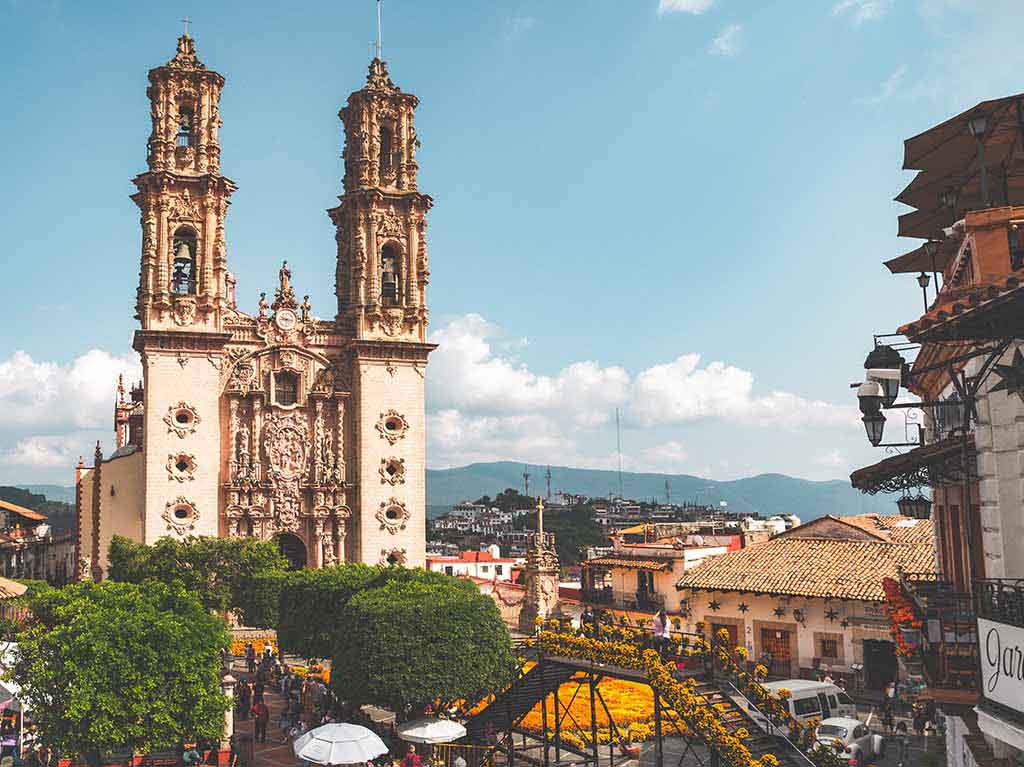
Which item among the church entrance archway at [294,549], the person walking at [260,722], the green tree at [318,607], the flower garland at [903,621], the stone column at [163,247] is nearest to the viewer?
the flower garland at [903,621]

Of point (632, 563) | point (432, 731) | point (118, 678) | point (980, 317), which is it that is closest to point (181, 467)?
point (632, 563)

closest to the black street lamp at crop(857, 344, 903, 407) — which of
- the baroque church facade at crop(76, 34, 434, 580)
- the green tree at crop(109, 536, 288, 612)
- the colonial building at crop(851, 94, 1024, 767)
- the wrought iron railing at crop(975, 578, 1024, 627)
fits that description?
the colonial building at crop(851, 94, 1024, 767)

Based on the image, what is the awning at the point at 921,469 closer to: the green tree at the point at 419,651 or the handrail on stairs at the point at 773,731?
the handrail on stairs at the point at 773,731

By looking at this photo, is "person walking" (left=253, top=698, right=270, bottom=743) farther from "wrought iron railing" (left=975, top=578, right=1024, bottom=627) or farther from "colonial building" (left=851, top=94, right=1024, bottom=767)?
"wrought iron railing" (left=975, top=578, right=1024, bottom=627)

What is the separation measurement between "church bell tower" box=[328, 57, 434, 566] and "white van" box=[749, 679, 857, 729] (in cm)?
2433

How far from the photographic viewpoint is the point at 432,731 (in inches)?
936

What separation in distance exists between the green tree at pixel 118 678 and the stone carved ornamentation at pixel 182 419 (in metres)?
23.5

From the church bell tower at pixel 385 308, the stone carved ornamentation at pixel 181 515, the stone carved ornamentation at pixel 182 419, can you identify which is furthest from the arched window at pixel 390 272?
the stone carved ornamentation at pixel 181 515

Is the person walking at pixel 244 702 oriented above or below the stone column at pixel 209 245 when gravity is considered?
below

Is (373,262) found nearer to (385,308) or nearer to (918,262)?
(385,308)

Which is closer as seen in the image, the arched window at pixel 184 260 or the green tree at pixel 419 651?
the green tree at pixel 419 651

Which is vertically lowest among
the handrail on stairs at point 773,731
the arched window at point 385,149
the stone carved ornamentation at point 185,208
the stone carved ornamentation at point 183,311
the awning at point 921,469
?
the handrail on stairs at point 773,731

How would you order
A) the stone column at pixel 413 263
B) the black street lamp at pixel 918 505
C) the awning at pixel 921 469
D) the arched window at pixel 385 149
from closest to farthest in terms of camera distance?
the awning at pixel 921 469 < the black street lamp at pixel 918 505 < the stone column at pixel 413 263 < the arched window at pixel 385 149

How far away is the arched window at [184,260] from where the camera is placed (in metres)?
48.2
